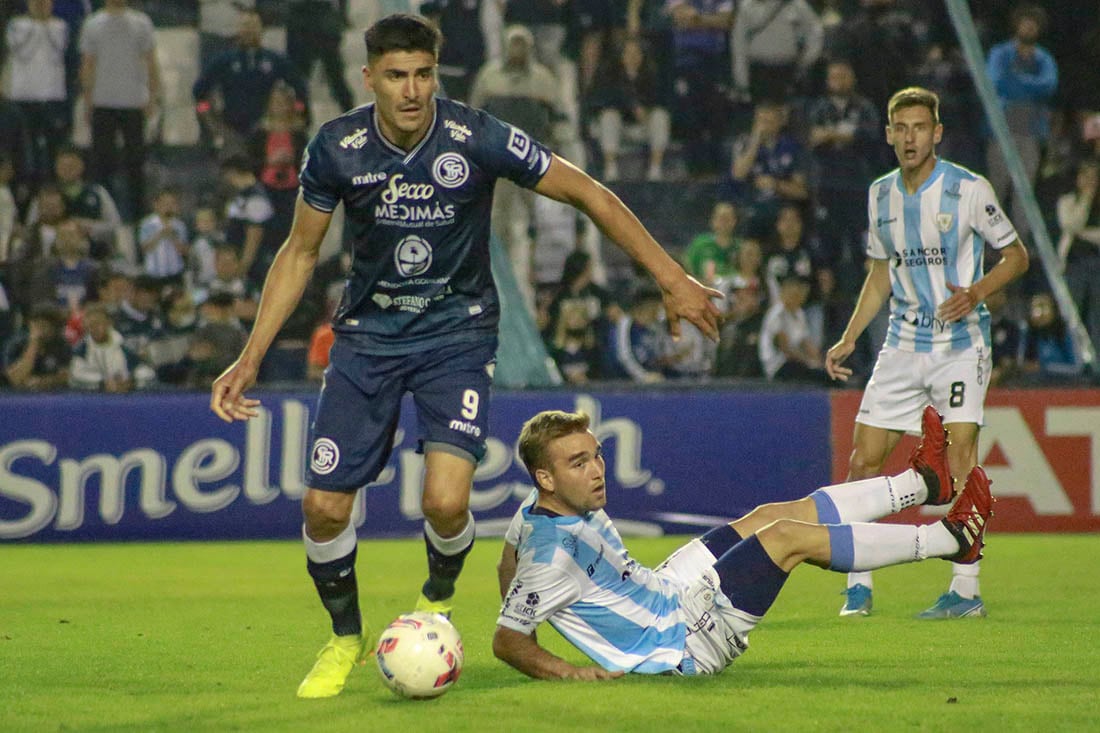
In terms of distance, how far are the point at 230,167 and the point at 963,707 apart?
10.2 m

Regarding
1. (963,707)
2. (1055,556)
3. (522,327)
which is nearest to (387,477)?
(522,327)

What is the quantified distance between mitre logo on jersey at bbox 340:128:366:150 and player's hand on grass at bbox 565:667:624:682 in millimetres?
1878

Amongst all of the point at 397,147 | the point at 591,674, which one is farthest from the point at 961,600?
the point at 397,147

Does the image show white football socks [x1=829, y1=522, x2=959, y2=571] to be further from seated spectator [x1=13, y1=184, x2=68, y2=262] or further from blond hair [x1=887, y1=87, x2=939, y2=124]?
seated spectator [x1=13, y1=184, x2=68, y2=262]

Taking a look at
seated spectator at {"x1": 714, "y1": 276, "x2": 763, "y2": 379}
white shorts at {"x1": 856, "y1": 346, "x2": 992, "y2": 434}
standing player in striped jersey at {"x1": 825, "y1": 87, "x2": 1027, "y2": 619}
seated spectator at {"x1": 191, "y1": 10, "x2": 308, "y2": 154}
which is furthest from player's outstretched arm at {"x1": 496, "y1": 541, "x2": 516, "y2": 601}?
seated spectator at {"x1": 191, "y1": 10, "x2": 308, "y2": 154}

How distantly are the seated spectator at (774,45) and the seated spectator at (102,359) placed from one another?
19.6ft

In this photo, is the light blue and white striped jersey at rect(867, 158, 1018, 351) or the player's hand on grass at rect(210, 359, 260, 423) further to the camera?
the light blue and white striped jersey at rect(867, 158, 1018, 351)

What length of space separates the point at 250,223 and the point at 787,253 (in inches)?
177

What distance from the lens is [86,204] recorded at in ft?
44.3

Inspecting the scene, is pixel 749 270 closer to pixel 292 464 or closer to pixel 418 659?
pixel 292 464

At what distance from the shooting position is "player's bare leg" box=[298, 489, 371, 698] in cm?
534

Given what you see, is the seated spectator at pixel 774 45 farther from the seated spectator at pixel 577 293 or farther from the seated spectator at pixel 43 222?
the seated spectator at pixel 43 222

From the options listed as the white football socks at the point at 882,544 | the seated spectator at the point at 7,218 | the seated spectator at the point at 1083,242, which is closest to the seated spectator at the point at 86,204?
the seated spectator at the point at 7,218

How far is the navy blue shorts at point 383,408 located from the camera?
5363mm
